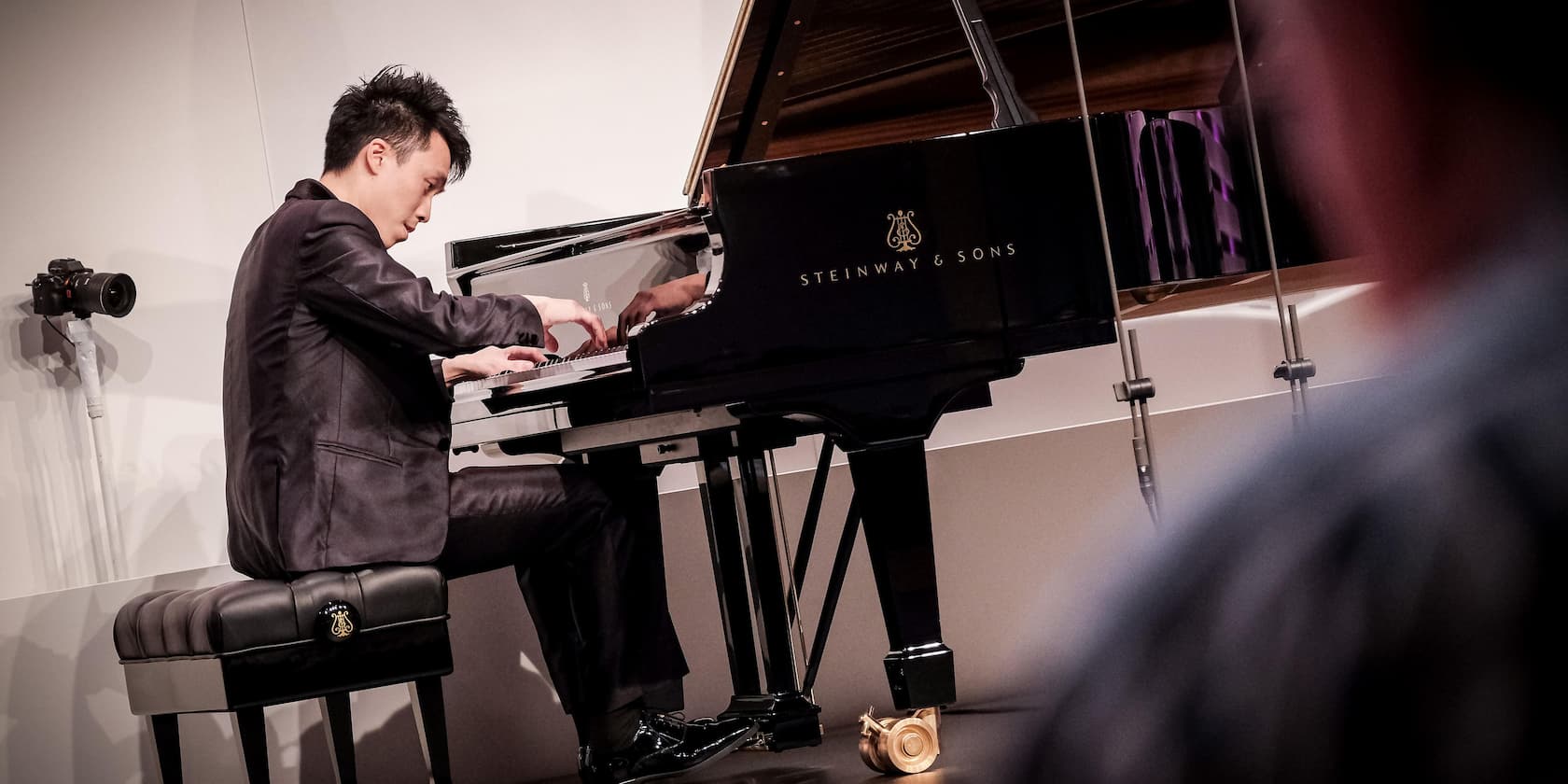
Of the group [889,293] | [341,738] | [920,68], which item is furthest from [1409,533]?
[920,68]

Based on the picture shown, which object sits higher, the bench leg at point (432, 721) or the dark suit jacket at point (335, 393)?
the dark suit jacket at point (335, 393)

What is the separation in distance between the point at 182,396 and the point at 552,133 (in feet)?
3.83

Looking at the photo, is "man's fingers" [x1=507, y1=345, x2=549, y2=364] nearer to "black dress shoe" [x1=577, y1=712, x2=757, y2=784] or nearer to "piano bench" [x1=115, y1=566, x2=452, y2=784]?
"piano bench" [x1=115, y1=566, x2=452, y2=784]

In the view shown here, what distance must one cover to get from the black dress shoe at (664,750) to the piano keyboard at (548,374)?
2.14 ft

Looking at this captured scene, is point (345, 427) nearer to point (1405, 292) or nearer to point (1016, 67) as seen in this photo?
point (1016, 67)

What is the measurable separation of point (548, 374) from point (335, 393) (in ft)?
1.26

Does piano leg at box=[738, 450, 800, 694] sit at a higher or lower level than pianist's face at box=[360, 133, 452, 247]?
lower

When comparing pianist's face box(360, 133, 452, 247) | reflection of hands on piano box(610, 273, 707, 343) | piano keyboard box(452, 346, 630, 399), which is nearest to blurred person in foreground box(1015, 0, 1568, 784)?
piano keyboard box(452, 346, 630, 399)

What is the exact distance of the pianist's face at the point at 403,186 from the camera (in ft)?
8.56

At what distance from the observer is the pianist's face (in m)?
2.61

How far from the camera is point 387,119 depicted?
2596 millimetres

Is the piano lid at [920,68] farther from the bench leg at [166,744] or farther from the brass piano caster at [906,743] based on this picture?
the bench leg at [166,744]

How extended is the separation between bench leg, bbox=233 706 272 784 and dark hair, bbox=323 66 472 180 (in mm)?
1057

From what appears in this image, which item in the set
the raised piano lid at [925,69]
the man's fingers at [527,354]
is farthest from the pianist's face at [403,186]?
the raised piano lid at [925,69]
